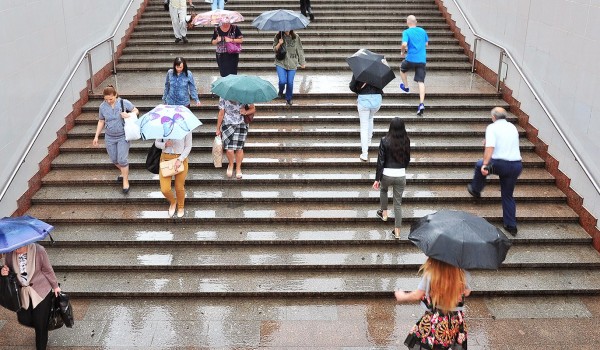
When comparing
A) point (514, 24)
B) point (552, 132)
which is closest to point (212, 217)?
point (552, 132)

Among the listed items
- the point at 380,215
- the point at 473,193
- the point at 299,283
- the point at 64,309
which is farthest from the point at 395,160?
the point at 64,309

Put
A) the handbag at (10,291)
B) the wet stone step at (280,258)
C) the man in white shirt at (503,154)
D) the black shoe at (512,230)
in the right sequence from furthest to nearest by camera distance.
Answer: the black shoe at (512,230), the man in white shirt at (503,154), the wet stone step at (280,258), the handbag at (10,291)

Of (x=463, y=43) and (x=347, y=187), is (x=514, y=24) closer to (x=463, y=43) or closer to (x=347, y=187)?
(x=463, y=43)

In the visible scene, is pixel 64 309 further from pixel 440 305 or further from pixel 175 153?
pixel 440 305

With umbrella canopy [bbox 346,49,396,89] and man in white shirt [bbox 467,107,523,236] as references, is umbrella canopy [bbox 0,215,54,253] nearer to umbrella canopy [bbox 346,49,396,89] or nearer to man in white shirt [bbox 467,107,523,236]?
umbrella canopy [bbox 346,49,396,89]

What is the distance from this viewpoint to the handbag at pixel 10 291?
6219 millimetres

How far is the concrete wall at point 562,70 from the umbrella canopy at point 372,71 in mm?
2701

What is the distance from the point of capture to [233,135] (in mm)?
9086

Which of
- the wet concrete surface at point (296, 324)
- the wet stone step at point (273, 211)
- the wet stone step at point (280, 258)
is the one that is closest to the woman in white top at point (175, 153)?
the wet stone step at point (273, 211)

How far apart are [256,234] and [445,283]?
12.9 ft

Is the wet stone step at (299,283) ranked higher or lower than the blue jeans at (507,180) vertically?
lower

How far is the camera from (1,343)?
6812mm

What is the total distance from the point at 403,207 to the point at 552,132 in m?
2.83

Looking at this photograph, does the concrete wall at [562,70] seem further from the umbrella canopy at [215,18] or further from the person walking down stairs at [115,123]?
the person walking down stairs at [115,123]
